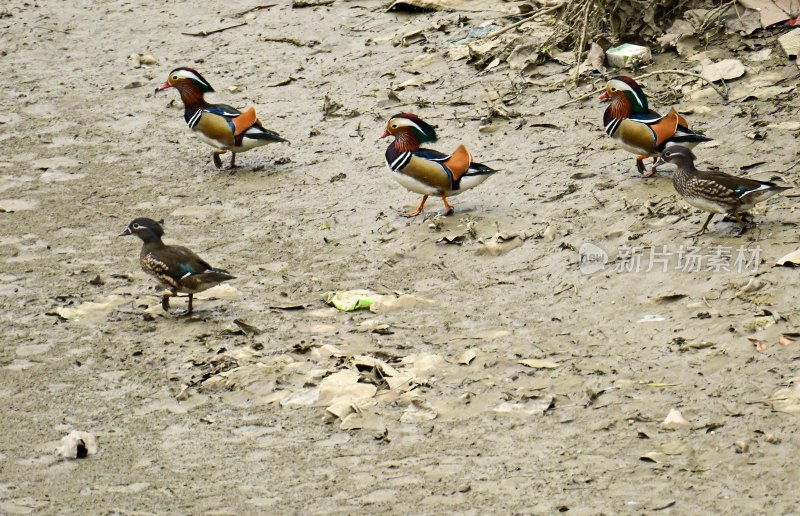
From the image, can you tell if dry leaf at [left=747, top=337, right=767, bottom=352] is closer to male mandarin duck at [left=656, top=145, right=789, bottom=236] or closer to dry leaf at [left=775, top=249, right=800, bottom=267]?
dry leaf at [left=775, top=249, right=800, bottom=267]

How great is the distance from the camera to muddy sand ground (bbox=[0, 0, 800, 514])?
18.8ft

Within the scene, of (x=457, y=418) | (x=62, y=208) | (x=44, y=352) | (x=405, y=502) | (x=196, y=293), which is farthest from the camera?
(x=62, y=208)

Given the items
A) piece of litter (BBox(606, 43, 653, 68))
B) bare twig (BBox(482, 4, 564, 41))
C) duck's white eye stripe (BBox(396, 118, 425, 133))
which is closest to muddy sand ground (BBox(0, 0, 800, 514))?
piece of litter (BBox(606, 43, 653, 68))

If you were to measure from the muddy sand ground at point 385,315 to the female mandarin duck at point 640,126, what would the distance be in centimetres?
30

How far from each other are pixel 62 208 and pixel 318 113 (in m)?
2.79

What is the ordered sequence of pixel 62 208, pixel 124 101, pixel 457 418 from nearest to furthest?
1. pixel 457 418
2. pixel 62 208
3. pixel 124 101

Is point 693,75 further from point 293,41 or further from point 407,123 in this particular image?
point 293,41

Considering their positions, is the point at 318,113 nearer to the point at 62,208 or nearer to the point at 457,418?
the point at 62,208

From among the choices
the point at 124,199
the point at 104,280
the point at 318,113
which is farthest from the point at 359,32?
the point at 104,280

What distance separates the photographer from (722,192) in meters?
7.74

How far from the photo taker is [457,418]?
6.34 metres

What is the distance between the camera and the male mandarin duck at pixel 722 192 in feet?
25.3

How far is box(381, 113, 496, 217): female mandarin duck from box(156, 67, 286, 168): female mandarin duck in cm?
162

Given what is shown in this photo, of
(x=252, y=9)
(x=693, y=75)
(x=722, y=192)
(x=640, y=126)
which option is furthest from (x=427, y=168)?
(x=252, y=9)
